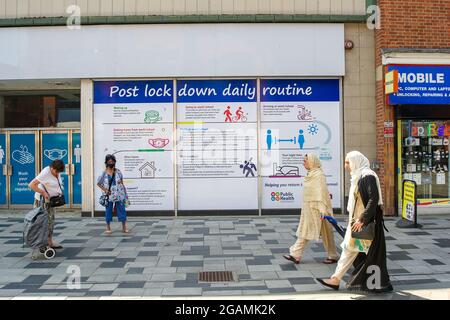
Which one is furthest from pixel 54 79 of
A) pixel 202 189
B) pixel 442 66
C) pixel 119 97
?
pixel 442 66

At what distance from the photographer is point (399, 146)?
11562 mm

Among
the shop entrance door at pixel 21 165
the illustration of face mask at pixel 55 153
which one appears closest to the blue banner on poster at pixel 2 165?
the shop entrance door at pixel 21 165

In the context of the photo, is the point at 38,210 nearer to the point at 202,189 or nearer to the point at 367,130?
the point at 202,189

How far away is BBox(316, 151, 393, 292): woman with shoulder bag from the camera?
18.2 ft

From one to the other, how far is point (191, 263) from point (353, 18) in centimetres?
752

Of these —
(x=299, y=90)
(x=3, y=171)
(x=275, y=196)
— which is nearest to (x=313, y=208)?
(x=275, y=196)

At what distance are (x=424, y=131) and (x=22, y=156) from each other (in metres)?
10.4

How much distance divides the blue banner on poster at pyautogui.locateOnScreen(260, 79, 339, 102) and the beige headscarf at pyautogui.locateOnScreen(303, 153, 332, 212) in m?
4.83

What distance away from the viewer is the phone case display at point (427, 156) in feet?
38.3

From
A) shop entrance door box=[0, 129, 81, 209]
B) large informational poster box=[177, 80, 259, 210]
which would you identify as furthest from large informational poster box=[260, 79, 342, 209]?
shop entrance door box=[0, 129, 81, 209]

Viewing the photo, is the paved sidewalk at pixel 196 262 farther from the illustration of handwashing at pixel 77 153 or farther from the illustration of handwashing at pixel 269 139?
the illustration of handwashing at pixel 77 153

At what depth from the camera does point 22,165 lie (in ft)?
41.5

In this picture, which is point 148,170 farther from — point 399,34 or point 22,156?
point 399,34

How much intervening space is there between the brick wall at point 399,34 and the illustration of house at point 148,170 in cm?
561
